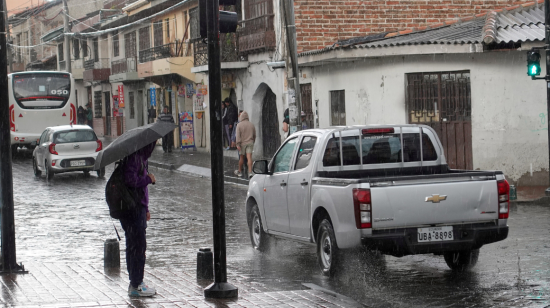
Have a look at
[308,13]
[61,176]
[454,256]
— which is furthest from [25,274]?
[308,13]

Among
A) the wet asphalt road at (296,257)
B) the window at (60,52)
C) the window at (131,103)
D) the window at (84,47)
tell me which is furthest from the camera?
the window at (60,52)

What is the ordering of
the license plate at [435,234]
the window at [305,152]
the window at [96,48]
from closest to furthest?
the license plate at [435,234]
the window at [305,152]
the window at [96,48]

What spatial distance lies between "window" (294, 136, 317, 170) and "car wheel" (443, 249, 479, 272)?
6.29 feet

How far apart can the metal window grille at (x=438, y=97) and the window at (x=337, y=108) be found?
3364 millimetres

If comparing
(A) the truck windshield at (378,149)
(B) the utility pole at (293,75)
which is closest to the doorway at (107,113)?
(B) the utility pole at (293,75)

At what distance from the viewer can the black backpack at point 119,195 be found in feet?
23.5

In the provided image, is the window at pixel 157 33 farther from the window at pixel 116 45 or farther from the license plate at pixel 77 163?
the license plate at pixel 77 163

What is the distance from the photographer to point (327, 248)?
8.60m

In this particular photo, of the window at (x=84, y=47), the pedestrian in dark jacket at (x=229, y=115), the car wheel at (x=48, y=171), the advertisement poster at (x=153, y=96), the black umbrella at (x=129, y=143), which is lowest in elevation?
the car wheel at (x=48, y=171)

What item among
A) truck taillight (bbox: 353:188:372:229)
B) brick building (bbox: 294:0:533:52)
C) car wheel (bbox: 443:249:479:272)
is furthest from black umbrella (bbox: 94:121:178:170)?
brick building (bbox: 294:0:533:52)

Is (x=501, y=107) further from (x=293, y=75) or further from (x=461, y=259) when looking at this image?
(x=461, y=259)

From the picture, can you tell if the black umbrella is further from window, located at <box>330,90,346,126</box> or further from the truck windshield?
window, located at <box>330,90,346,126</box>

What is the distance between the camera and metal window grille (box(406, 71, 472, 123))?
1856 cm

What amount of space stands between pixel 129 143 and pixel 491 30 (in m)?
11.5
